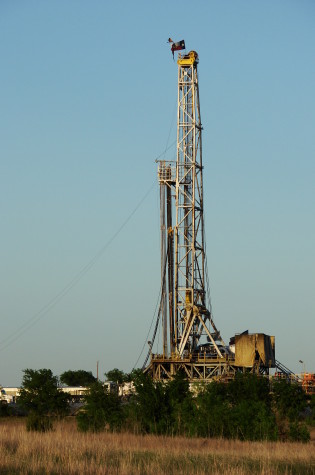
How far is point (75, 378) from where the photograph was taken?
12312 cm

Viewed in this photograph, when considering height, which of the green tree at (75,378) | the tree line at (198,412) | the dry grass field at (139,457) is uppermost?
the green tree at (75,378)

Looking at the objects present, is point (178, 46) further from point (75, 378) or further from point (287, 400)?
point (75, 378)

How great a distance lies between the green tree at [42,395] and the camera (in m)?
54.4

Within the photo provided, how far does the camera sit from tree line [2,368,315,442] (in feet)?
126

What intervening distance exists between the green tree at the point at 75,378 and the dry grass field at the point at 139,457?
9033cm

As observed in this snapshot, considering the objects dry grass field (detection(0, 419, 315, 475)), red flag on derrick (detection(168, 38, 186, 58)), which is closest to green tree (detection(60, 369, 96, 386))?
red flag on derrick (detection(168, 38, 186, 58))

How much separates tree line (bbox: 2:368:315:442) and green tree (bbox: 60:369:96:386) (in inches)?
2720

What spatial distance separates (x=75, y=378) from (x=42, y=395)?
68.9 m

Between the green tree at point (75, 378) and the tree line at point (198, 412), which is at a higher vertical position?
the green tree at point (75, 378)

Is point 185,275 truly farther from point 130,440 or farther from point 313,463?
point 313,463

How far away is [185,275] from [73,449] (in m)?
44.0

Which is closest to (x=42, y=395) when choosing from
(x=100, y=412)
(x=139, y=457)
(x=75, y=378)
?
(x=100, y=412)

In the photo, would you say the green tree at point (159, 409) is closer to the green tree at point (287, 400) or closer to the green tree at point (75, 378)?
the green tree at point (287, 400)

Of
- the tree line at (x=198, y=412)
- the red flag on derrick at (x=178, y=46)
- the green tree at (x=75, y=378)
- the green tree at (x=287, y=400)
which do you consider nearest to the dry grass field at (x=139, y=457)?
the tree line at (x=198, y=412)
